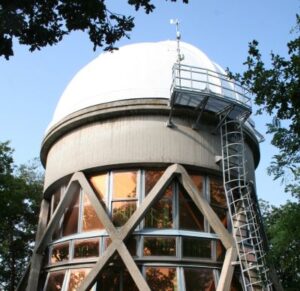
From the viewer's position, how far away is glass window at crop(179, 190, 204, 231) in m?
14.7

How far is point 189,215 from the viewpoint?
14.9 meters

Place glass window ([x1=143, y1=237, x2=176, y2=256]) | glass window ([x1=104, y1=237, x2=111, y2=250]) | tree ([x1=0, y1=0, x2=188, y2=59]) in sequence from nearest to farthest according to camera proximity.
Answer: tree ([x1=0, y1=0, x2=188, y2=59]) → glass window ([x1=143, y1=237, x2=176, y2=256]) → glass window ([x1=104, y1=237, x2=111, y2=250])

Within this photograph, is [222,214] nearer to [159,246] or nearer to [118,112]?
[159,246]

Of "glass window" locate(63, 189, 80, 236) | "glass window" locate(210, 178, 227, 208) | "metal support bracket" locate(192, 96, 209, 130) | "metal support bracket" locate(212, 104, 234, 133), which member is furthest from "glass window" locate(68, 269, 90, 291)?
"metal support bracket" locate(212, 104, 234, 133)

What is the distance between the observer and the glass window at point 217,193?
50.8ft

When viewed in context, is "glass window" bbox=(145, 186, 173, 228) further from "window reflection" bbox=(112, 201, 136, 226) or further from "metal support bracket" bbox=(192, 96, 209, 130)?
"metal support bracket" bbox=(192, 96, 209, 130)

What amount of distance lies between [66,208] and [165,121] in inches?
177

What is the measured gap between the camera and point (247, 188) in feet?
50.3

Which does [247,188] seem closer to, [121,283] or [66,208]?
[121,283]

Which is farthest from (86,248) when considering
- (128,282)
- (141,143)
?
(141,143)

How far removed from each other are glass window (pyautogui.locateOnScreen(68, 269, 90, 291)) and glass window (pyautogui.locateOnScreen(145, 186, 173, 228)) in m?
2.39

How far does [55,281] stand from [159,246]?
3762mm

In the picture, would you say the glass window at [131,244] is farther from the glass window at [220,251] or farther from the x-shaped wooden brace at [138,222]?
the glass window at [220,251]

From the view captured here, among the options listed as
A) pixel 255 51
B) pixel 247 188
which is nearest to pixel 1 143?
pixel 247 188
